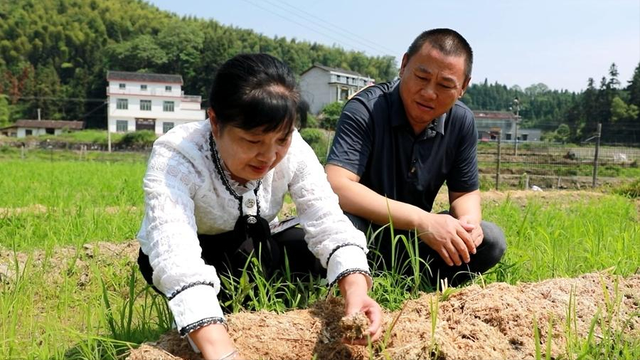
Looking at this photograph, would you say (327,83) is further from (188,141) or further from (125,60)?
(188,141)

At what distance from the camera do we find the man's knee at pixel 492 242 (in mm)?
2320

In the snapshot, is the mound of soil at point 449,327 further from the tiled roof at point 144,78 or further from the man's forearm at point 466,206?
the tiled roof at point 144,78

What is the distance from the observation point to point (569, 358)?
60.0 inches

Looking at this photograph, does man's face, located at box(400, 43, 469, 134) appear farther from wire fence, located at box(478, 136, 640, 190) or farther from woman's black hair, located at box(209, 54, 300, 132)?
wire fence, located at box(478, 136, 640, 190)

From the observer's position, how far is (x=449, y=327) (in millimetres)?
1575

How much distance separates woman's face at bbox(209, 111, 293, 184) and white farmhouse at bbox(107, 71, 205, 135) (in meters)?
51.2

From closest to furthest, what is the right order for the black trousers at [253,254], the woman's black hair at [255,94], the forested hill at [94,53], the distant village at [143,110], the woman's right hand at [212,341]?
the woman's right hand at [212,341], the woman's black hair at [255,94], the black trousers at [253,254], the distant village at [143,110], the forested hill at [94,53]

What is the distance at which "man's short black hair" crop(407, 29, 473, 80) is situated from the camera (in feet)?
7.72

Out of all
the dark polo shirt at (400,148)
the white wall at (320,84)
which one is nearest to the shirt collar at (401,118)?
the dark polo shirt at (400,148)

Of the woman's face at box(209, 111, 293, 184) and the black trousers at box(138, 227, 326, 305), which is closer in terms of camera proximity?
the woman's face at box(209, 111, 293, 184)

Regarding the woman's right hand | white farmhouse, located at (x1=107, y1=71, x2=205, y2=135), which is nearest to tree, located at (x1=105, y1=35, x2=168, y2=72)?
white farmhouse, located at (x1=107, y1=71, x2=205, y2=135)

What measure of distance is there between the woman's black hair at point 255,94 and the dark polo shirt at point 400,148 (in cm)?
83

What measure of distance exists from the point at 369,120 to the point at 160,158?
43.0 inches

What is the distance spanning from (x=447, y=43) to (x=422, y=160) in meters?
0.52
